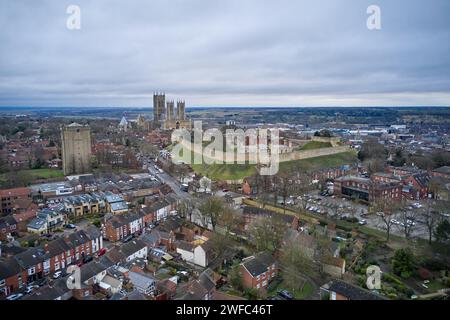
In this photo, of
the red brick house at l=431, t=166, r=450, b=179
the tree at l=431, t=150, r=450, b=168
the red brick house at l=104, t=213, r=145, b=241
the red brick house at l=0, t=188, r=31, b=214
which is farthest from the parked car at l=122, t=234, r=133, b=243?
the tree at l=431, t=150, r=450, b=168

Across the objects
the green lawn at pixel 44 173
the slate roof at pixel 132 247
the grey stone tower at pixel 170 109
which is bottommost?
the slate roof at pixel 132 247

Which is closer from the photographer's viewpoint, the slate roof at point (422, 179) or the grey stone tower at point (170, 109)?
the slate roof at point (422, 179)

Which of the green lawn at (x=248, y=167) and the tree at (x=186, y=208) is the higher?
the green lawn at (x=248, y=167)

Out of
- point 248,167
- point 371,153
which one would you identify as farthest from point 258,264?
point 371,153

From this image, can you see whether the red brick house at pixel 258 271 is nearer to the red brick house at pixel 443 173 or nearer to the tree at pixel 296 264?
the tree at pixel 296 264

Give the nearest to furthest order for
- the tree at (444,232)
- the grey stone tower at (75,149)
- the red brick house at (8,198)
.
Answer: the tree at (444,232) → the red brick house at (8,198) → the grey stone tower at (75,149)

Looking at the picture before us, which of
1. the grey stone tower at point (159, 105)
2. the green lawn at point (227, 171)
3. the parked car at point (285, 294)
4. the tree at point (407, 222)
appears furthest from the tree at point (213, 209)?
the grey stone tower at point (159, 105)

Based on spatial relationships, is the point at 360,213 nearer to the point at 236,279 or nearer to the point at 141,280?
the point at 236,279
